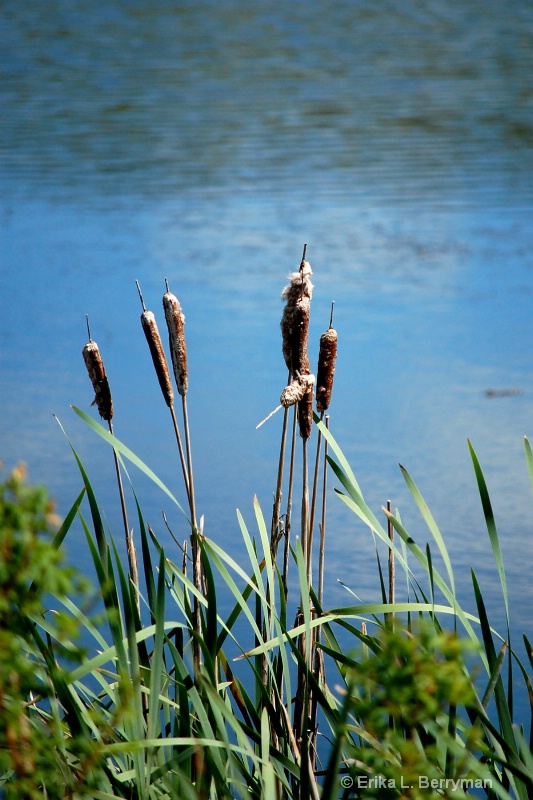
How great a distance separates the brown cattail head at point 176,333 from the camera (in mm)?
830

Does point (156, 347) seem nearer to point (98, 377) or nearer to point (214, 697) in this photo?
point (98, 377)

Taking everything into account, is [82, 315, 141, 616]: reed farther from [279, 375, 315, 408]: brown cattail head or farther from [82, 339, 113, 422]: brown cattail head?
[279, 375, 315, 408]: brown cattail head

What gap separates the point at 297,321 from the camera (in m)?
0.81

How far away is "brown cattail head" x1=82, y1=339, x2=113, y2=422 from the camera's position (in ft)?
2.75

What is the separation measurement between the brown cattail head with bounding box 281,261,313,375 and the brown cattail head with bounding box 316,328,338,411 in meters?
0.02

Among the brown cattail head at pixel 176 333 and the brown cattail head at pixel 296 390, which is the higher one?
the brown cattail head at pixel 176 333

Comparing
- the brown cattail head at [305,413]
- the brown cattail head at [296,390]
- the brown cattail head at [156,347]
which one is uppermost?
the brown cattail head at [156,347]

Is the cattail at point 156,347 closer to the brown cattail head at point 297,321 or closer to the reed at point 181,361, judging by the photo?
the reed at point 181,361

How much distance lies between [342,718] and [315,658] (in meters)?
0.52

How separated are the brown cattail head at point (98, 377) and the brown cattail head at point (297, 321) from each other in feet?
0.63

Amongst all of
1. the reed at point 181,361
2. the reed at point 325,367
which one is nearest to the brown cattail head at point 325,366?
the reed at point 325,367

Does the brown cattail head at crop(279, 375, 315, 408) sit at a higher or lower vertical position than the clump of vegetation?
higher

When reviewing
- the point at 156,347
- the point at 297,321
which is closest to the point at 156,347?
the point at 156,347

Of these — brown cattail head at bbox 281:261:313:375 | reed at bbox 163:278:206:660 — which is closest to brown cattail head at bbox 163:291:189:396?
reed at bbox 163:278:206:660
